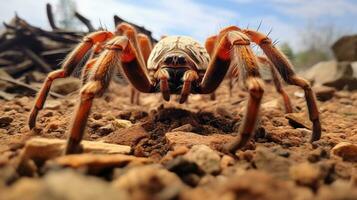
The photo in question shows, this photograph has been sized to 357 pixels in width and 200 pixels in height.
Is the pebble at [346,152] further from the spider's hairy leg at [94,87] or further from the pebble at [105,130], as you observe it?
the pebble at [105,130]

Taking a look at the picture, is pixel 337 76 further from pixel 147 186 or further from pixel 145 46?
pixel 147 186

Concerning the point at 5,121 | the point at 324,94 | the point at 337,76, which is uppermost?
the point at 337,76

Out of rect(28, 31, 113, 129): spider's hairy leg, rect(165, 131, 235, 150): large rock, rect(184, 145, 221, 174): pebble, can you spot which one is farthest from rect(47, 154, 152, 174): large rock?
rect(28, 31, 113, 129): spider's hairy leg

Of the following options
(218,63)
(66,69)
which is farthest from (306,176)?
(66,69)

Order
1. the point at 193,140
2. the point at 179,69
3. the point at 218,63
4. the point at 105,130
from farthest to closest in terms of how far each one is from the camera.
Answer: the point at 179,69 → the point at 218,63 → the point at 105,130 → the point at 193,140

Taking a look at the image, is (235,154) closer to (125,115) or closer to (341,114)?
(125,115)

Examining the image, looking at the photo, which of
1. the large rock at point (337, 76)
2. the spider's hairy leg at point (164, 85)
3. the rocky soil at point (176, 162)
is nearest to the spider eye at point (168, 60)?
the spider's hairy leg at point (164, 85)
